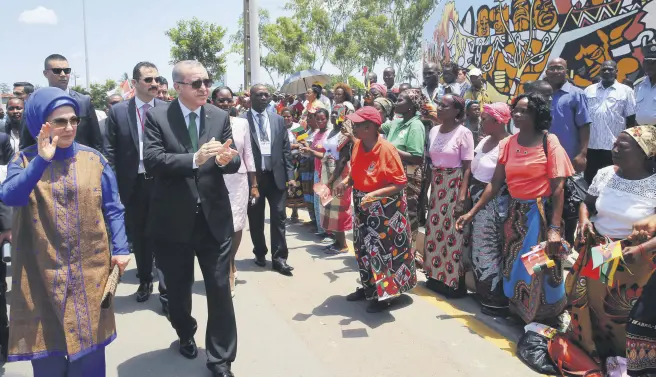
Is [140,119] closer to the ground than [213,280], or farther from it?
farther from it

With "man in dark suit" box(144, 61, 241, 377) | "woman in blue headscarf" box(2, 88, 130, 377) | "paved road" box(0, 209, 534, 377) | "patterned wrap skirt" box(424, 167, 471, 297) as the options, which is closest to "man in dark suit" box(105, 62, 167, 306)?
"paved road" box(0, 209, 534, 377)

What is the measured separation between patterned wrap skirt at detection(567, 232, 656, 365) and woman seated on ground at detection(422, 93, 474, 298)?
4.28 ft

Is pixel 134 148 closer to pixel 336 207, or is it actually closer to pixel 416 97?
pixel 336 207

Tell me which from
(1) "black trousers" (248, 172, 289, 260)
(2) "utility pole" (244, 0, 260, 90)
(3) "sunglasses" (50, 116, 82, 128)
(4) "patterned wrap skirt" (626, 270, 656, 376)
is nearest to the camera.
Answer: (3) "sunglasses" (50, 116, 82, 128)

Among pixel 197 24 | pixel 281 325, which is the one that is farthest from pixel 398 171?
pixel 197 24

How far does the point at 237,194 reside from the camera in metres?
4.80

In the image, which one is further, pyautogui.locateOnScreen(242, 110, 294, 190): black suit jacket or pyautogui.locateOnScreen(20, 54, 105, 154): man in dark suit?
pyautogui.locateOnScreen(242, 110, 294, 190): black suit jacket

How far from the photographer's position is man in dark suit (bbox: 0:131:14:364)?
3.41m

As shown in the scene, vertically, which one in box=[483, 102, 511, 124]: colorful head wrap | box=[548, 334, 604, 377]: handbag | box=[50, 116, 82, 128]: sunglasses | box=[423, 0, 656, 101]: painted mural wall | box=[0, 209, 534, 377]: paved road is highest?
box=[423, 0, 656, 101]: painted mural wall

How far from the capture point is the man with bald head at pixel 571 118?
552 cm

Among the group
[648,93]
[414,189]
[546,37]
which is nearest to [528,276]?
[414,189]

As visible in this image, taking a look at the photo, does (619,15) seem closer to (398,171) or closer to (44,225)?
(398,171)

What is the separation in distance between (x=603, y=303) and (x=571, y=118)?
2.99 metres

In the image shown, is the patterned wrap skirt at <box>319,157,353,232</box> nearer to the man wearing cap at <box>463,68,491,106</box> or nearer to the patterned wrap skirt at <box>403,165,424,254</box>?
the patterned wrap skirt at <box>403,165,424,254</box>
